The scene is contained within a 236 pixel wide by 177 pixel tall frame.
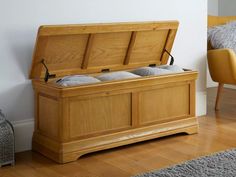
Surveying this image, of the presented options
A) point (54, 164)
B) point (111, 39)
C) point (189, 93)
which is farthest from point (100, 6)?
point (54, 164)

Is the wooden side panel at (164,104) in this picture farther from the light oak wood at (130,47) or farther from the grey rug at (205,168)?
the grey rug at (205,168)

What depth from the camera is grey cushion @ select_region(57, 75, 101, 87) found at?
3.22 meters

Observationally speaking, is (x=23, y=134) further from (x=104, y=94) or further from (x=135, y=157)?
(x=135, y=157)

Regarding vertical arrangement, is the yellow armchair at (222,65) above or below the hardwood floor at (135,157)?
above

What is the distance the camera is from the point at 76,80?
3312mm

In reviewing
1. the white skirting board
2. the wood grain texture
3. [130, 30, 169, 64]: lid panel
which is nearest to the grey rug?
the wood grain texture

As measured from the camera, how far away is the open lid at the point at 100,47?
331 cm

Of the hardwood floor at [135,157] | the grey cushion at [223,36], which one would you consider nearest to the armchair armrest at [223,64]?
the grey cushion at [223,36]

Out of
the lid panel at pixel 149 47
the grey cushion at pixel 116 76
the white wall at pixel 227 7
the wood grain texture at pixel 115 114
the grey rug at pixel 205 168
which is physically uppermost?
the white wall at pixel 227 7

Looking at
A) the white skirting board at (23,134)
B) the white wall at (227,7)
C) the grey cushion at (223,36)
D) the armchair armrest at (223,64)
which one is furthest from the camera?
the white wall at (227,7)

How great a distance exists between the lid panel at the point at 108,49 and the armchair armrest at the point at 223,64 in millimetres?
1089

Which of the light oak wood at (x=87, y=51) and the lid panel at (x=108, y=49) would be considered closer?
the light oak wood at (x=87, y=51)

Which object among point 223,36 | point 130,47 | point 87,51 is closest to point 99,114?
point 87,51

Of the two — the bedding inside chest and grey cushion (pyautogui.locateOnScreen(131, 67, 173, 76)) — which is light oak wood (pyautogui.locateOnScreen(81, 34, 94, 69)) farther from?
grey cushion (pyautogui.locateOnScreen(131, 67, 173, 76))
